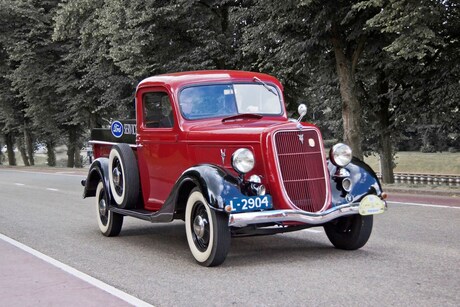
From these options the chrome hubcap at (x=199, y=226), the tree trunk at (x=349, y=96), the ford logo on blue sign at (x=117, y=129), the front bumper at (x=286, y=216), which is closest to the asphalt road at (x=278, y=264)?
the chrome hubcap at (x=199, y=226)

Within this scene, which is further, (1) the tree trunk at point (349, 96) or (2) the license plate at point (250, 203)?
(1) the tree trunk at point (349, 96)

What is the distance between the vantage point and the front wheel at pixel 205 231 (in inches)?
262

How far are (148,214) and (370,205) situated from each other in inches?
114

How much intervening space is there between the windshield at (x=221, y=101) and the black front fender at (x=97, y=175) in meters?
2.00

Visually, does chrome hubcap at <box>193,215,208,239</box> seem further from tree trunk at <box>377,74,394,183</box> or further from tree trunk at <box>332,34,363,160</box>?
tree trunk at <box>377,74,394,183</box>

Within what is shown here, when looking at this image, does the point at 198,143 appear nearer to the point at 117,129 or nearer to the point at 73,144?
the point at 117,129

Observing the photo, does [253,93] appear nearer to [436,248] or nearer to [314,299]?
[436,248]

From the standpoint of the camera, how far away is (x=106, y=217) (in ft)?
31.3

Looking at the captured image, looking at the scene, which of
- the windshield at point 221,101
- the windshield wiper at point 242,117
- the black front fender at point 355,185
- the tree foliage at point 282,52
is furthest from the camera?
the tree foliage at point 282,52

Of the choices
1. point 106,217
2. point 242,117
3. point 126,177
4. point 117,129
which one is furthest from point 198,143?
point 106,217

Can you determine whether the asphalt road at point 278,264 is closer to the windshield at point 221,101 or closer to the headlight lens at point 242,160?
the headlight lens at point 242,160

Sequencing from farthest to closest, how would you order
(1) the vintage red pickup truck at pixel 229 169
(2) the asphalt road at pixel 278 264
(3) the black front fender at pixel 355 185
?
1. (3) the black front fender at pixel 355 185
2. (1) the vintage red pickup truck at pixel 229 169
3. (2) the asphalt road at pixel 278 264

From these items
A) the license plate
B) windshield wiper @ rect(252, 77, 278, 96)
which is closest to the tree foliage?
windshield wiper @ rect(252, 77, 278, 96)

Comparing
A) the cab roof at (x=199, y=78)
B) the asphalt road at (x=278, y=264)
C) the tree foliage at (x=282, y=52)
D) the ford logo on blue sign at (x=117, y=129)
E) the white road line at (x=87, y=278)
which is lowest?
the asphalt road at (x=278, y=264)
